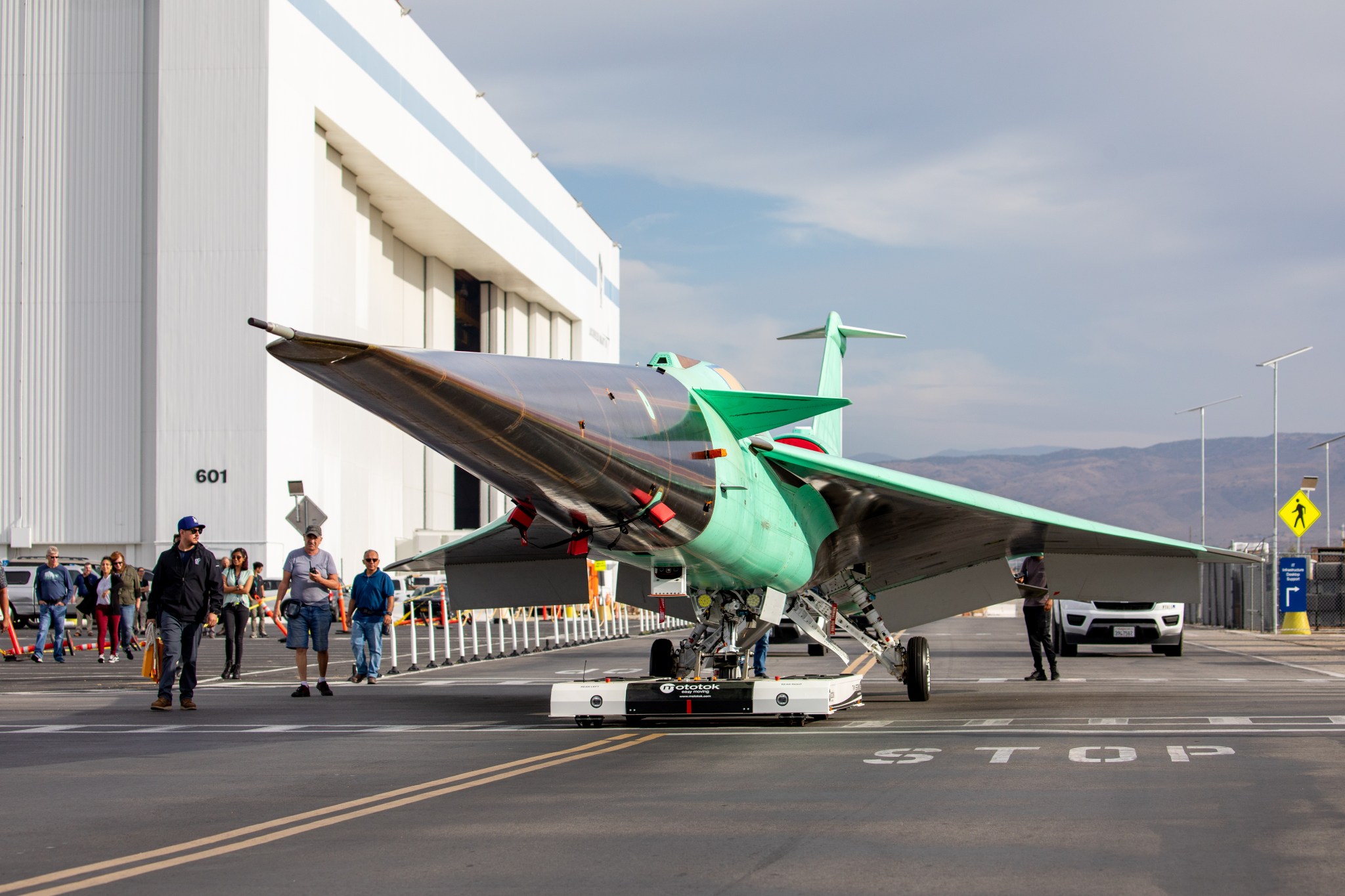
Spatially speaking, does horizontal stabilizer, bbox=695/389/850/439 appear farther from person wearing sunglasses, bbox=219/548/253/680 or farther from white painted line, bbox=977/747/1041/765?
person wearing sunglasses, bbox=219/548/253/680

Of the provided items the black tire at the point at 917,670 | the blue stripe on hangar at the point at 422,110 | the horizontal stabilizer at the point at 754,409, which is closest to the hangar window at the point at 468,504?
the blue stripe on hangar at the point at 422,110

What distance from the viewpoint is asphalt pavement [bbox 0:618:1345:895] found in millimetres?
5836

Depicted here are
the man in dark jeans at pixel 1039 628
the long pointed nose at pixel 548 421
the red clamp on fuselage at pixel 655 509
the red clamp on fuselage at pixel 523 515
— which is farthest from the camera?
the man in dark jeans at pixel 1039 628

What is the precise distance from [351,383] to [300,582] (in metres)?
9.15

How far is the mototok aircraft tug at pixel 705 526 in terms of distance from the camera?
8.96 metres

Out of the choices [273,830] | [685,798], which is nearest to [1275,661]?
[685,798]

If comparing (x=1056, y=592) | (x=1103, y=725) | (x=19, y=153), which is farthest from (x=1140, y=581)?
(x=19, y=153)

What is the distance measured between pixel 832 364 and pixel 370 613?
296 inches

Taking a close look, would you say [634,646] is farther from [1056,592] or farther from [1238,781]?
[1238,781]

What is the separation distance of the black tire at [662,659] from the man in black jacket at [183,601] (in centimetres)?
492

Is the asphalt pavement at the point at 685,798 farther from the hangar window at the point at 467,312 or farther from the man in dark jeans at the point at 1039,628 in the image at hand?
the hangar window at the point at 467,312

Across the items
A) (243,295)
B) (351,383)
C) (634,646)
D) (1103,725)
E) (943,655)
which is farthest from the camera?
(243,295)

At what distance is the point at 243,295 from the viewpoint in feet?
135

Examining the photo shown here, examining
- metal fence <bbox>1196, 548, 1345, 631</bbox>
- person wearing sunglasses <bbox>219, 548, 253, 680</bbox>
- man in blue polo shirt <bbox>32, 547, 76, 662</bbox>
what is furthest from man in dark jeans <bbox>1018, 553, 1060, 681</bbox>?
metal fence <bbox>1196, 548, 1345, 631</bbox>
